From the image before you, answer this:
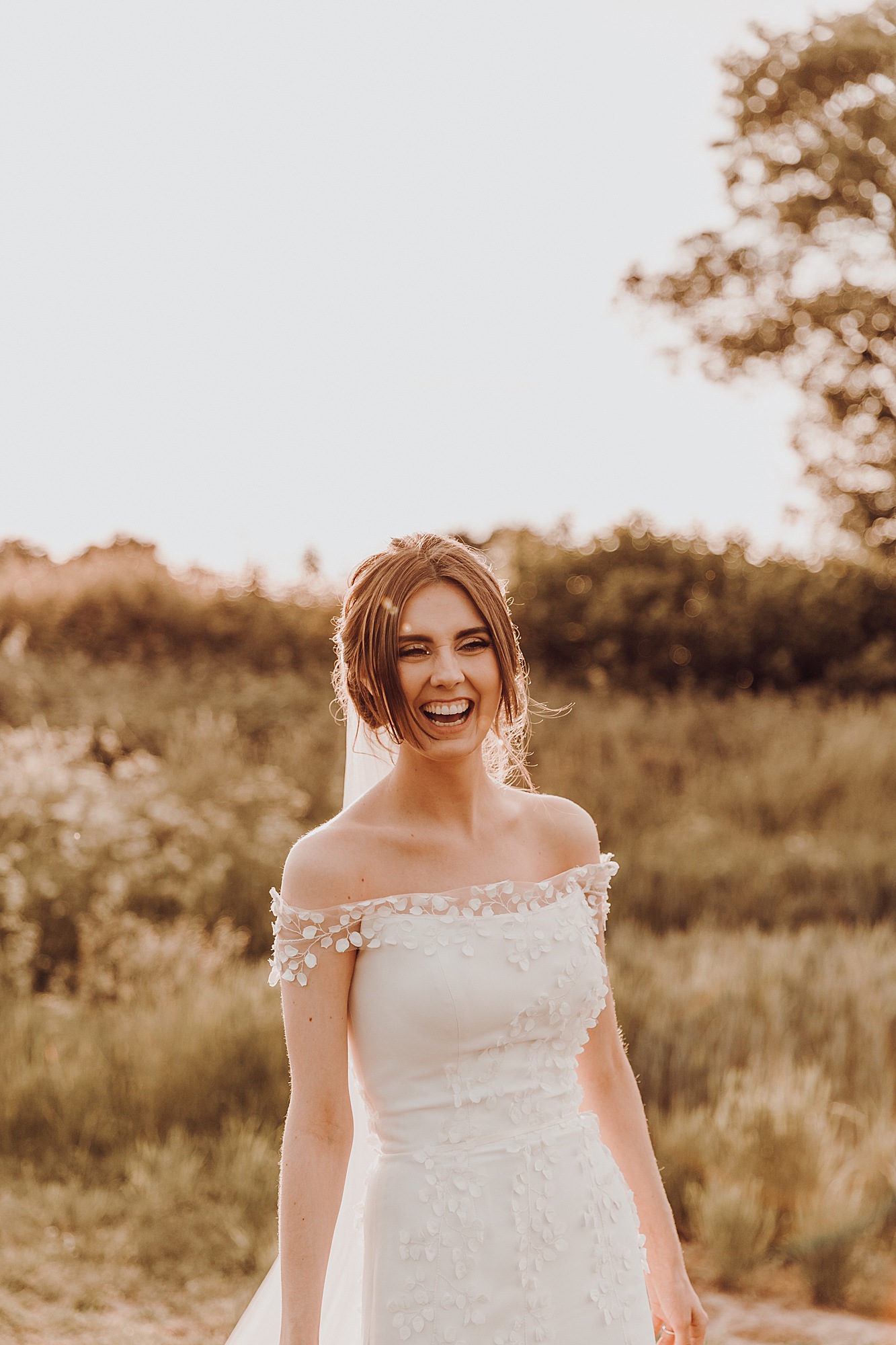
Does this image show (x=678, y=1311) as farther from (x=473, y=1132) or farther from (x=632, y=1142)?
(x=473, y=1132)

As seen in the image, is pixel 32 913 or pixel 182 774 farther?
pixel 182 774

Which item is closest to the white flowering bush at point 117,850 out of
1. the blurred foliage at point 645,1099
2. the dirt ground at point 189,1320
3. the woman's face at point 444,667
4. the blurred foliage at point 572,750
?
the blurred foliage at point 572,750

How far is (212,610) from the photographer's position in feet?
52.2

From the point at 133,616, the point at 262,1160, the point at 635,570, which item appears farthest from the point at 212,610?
the point at 262,1160

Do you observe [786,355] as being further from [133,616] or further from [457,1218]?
[457,1218]

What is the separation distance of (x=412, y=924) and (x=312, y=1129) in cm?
37

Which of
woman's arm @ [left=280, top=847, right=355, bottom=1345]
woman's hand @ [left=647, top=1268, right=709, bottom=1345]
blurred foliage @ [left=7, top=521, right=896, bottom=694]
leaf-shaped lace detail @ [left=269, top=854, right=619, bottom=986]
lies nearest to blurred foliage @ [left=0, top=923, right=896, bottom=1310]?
woman's hand @ [left=647, top=1268, right=709, bottom=1345]

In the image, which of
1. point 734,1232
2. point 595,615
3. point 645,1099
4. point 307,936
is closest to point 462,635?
point 307,936

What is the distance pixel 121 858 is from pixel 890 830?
6.83 meters

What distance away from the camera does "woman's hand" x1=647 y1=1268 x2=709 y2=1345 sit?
236 centimetres

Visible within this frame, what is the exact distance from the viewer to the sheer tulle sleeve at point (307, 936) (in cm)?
206

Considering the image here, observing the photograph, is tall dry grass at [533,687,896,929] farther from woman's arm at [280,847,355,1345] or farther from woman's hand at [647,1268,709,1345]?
woman's arm at [280,847,355,1345]

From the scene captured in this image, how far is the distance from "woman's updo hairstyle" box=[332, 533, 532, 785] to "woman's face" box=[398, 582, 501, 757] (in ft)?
0.05

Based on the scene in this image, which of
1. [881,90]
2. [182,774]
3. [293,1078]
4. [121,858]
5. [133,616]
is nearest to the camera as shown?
[293,1078]
